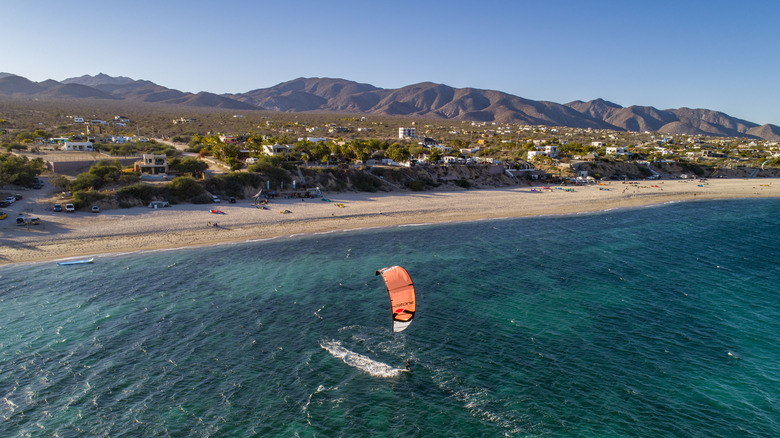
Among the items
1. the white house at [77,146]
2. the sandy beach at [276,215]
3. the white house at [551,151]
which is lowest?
the sandy beach at [276,215]

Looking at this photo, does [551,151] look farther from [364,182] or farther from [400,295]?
[400,295]

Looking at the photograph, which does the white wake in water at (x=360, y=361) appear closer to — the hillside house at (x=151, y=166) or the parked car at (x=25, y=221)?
the parked car at (x=25, y=221)

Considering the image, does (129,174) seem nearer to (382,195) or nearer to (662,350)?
(382,195)

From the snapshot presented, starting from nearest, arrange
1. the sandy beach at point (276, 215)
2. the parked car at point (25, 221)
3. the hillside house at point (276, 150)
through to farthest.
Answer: the sandy beach at point (276, 215) → the parked car at point (25, 221) → the hillside house at point (276, 150)

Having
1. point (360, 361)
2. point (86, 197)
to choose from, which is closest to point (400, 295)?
point (360, 361)

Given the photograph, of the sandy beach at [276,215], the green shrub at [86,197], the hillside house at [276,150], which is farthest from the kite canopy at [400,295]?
the hillside house at [276,150]

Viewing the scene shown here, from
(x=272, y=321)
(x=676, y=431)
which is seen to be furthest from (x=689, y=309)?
(x=272, y=321)

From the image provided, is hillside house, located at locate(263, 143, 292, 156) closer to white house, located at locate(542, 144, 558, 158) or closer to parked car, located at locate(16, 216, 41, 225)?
parked car, located at locate(16, 216, 41, 225)
